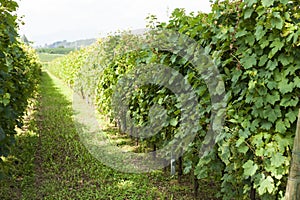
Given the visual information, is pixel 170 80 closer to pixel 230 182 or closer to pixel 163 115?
pixel 163 115

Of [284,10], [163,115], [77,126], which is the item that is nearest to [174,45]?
[163,115]

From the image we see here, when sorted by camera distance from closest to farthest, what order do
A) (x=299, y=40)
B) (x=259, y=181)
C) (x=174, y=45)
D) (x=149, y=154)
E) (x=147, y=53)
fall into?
1. (x=299, y=40)
2. (x=259, y=181)
3. (x=174, y=45)
4. (x=147, y=53)
5. (x=149, y=154)

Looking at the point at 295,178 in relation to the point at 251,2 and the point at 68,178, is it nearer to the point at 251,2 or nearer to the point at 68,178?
the point at 251,2

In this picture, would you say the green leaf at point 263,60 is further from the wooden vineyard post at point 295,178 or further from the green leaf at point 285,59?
the wooden vineyard post at point 295,178

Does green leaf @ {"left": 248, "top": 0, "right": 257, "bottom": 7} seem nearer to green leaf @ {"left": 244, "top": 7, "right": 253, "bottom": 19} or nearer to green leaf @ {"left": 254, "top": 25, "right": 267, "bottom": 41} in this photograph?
green leaf @ {"left": 244, "top": 7, "right": 253, "bottom": 19}

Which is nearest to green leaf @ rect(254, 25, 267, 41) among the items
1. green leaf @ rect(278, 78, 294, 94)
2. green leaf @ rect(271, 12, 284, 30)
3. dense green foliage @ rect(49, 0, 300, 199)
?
dense green foliage @ rect(49, 0, 300, 199)

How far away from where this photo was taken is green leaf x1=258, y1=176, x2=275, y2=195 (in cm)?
260

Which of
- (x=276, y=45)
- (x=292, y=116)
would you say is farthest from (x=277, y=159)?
(x=276, y=45)

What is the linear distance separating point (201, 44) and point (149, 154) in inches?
120

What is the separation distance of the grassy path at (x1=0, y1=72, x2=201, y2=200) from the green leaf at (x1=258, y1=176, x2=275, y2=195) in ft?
5.26

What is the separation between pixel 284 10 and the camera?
251 cm

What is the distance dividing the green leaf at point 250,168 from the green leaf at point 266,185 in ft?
0.38

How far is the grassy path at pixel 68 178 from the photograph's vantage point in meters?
4.20

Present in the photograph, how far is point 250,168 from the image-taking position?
2.75 metres
